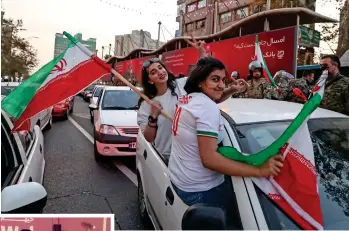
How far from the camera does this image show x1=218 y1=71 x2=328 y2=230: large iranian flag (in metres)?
1.43

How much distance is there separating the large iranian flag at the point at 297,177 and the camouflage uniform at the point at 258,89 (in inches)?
125

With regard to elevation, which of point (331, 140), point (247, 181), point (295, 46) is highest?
point (295, 46)

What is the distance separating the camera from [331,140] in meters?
2.03

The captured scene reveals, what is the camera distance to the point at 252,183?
1.59 m

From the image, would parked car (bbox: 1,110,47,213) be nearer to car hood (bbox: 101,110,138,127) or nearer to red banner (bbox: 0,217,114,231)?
red banner (bbox: 0,217,114,231)

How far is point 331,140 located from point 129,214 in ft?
6.96

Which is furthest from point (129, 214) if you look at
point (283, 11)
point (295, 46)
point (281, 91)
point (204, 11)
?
point (204, 11)

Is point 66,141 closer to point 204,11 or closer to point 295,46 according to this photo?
point 295,46

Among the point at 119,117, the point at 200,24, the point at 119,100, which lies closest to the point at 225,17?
the point at 200,24

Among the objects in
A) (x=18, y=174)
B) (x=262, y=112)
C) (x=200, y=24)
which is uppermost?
(x=200, y=24)

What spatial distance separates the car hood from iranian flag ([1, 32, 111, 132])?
3.29m

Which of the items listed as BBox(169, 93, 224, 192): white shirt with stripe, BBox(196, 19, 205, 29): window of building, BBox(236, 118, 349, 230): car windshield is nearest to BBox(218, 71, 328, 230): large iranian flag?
BBox(236, 118, 349, 230): car windshield

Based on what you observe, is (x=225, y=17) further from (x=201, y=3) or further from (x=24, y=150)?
(x=24, y=150)

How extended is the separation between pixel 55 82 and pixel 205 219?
53.4 inches
